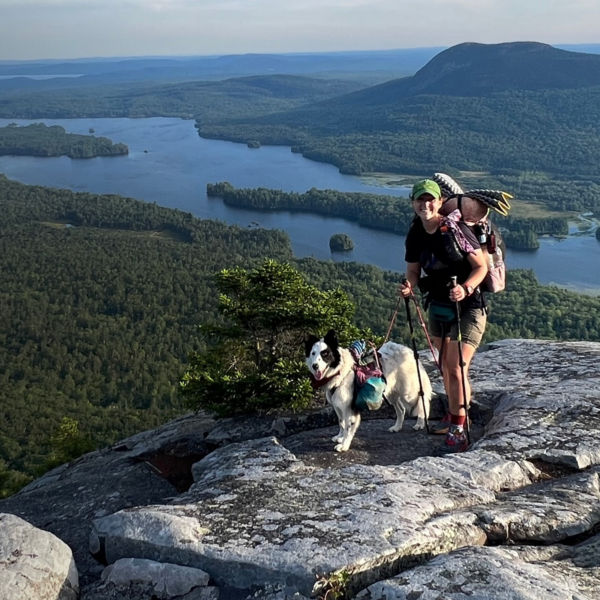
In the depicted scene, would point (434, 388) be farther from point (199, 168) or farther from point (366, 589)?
point (199, 168)

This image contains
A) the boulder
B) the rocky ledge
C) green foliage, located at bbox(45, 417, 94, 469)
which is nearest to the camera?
the rocky ledge

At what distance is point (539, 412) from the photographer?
992 cm

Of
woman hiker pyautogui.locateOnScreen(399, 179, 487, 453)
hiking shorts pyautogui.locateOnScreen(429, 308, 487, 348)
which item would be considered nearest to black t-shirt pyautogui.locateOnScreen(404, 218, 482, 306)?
woman hiker pyautogui.locateOnScreen(399, 179, 487, 453)

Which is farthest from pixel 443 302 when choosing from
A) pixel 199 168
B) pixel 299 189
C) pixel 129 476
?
pixel 199 168

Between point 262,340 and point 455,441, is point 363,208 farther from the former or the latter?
point 455,441

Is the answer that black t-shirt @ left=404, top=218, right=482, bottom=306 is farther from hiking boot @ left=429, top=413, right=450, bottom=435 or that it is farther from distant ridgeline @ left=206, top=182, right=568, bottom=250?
distant ridgeline @ left=206, top=182, right=568, bottom=250

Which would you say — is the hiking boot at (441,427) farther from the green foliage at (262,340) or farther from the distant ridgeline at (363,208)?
the distant ridgeline at (363,208)

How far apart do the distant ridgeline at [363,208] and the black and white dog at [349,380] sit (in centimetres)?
10824

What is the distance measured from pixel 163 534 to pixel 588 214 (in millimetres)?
146782

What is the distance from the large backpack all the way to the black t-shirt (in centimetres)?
15

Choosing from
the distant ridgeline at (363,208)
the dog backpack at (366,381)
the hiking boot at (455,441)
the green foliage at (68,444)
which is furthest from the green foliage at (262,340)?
the distant ridgeline at (363,208)

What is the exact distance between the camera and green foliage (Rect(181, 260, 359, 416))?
11219 millimetres

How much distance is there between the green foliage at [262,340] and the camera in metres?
11.2

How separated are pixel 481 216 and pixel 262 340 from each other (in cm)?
585
